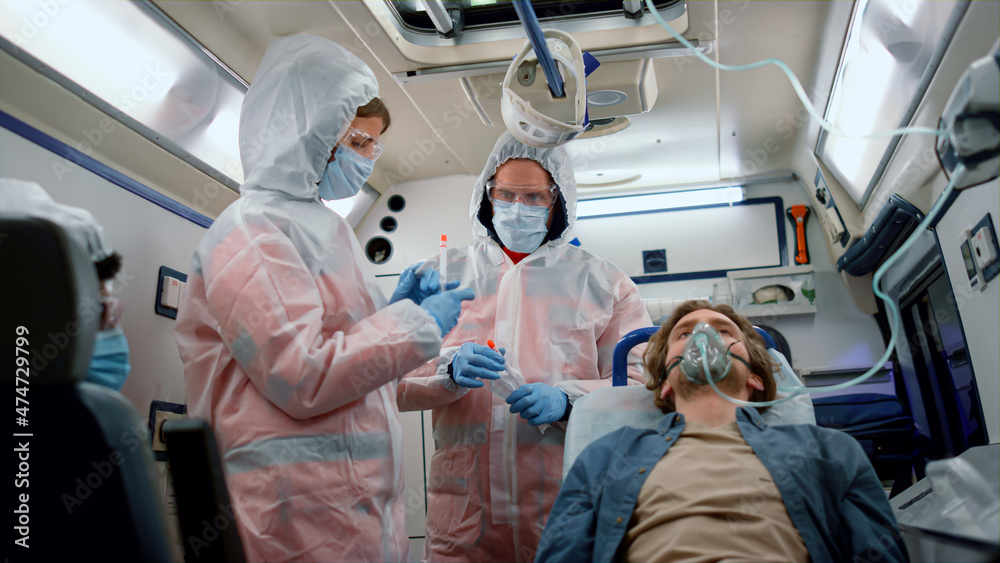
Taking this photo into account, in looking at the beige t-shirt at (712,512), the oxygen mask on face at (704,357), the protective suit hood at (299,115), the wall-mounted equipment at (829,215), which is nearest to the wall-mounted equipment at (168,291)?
the protective suit hood at (299,115)

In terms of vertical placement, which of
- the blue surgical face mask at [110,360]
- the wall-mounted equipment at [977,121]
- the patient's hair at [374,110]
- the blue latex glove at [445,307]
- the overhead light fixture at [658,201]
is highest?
the overhead light fixture at [658,201]

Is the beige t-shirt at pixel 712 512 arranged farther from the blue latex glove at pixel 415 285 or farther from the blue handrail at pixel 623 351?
the blue latex glove at pixel 415 285

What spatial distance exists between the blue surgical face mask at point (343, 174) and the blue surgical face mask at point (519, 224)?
2.33 feet

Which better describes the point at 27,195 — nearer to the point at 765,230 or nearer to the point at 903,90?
the point at 903,90

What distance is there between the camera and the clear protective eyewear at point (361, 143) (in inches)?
79.5

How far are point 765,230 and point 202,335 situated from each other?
3712 millimetres

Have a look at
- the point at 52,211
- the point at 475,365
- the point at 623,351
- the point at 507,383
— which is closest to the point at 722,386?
the point at 623,351

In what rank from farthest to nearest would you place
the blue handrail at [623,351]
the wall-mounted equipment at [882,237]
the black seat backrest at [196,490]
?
the wall-mounted equipment at [882,237]
the blue handrail at [623,351]
the black seat backrest at [196,490]

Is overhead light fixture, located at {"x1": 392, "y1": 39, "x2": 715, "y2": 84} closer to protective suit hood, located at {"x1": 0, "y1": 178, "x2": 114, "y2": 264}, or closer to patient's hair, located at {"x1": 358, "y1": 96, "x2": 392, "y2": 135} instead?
patient's hair, located at {"x1": 358, "y1": 96, "x2": 392, "y2": 135}

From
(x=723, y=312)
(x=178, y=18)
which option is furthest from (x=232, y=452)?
(x=723, y=312)

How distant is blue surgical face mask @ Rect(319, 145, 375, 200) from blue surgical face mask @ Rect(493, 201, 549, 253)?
710 mm

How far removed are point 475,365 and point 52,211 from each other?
1.27m

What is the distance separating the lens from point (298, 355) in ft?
5.08

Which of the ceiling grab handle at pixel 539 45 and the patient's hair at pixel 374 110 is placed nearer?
the ceiling grab handle at pixel 539 45
